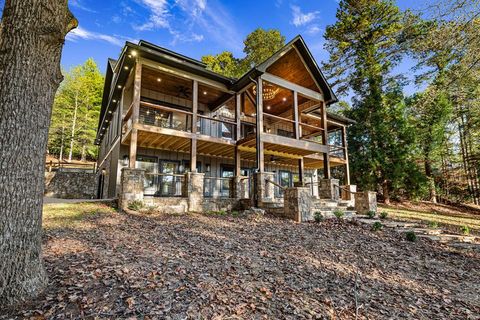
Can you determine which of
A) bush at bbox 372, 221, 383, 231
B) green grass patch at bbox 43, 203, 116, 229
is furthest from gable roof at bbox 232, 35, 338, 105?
green grass patch at bbox 43, 203, 116, 229

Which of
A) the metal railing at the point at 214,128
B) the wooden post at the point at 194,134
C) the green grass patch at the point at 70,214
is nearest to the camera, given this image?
the green grass patch at the point at 70,214

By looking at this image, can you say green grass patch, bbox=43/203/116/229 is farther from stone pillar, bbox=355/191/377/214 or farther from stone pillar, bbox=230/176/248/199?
stone pillar, bbox=355/191/377/214

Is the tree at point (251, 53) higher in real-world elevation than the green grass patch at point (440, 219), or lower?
higher

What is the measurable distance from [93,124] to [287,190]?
88.1 ft

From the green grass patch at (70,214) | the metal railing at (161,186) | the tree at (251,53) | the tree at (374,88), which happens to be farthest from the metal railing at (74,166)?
the tree at (374,88)

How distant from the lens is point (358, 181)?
60.4ft

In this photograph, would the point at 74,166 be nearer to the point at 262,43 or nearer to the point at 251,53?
the point at 251,53

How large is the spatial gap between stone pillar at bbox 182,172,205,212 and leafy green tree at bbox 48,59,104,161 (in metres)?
23.1

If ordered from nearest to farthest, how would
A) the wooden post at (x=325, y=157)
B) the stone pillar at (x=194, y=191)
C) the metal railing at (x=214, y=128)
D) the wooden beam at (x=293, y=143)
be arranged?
the stone pillar at (x=194, y=191), the wooden beam at (x=293, y=143), the wooden post at (x=325, y=157), the metal railing at (x=214, y=128)

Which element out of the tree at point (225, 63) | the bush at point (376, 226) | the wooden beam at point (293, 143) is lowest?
the bush at point (376, 226)

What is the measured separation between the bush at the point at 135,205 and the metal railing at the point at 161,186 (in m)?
3.35

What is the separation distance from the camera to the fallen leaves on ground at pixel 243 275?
256 centimetres

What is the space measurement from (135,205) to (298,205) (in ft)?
18.7

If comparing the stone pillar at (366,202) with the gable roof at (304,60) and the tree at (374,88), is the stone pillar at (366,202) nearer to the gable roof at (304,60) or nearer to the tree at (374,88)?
the gable roof at (304,60)
